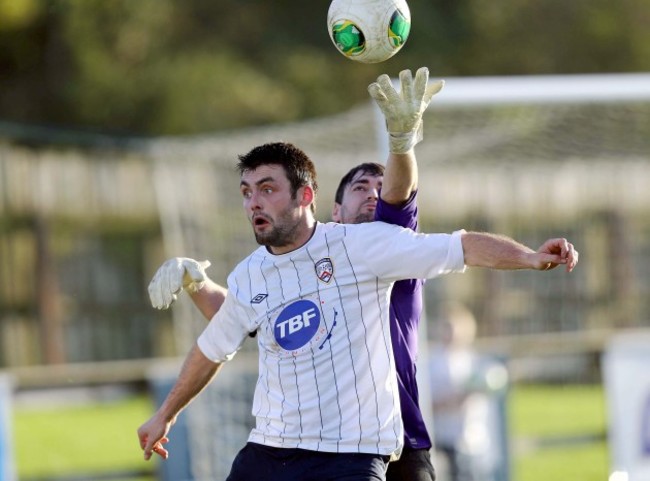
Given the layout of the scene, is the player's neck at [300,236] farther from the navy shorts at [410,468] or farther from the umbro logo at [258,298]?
the navy shorts at [410,468]

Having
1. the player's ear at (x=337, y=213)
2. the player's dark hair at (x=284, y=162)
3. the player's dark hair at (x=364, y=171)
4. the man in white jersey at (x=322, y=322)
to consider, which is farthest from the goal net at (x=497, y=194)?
the man in white jersey at (x=322, y=322)

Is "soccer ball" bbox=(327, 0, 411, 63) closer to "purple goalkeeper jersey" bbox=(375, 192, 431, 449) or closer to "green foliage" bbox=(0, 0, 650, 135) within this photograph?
"purple goalkeeper jersey" bbox=(375, 192, 431, 449)

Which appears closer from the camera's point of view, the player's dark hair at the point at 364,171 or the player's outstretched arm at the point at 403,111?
the player's outstretched arm at the point at 403,111

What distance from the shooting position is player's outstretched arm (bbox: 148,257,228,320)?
5789 millimetres

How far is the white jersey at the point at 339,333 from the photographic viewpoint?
17.5 ft

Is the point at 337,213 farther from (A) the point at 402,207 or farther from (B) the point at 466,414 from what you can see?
(B) the point at 466,414

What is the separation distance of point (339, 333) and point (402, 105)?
0.92 m

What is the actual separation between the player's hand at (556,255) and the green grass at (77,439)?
8316 mm

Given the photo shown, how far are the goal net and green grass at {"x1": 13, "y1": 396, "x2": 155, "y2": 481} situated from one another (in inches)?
59.7

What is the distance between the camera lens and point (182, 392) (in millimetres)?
5832

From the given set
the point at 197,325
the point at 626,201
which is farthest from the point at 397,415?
the point at 626,201

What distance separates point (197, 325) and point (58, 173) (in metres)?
10.6

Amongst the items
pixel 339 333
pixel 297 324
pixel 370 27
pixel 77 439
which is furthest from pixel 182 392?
pixel 77 439

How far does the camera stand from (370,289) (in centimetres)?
540
